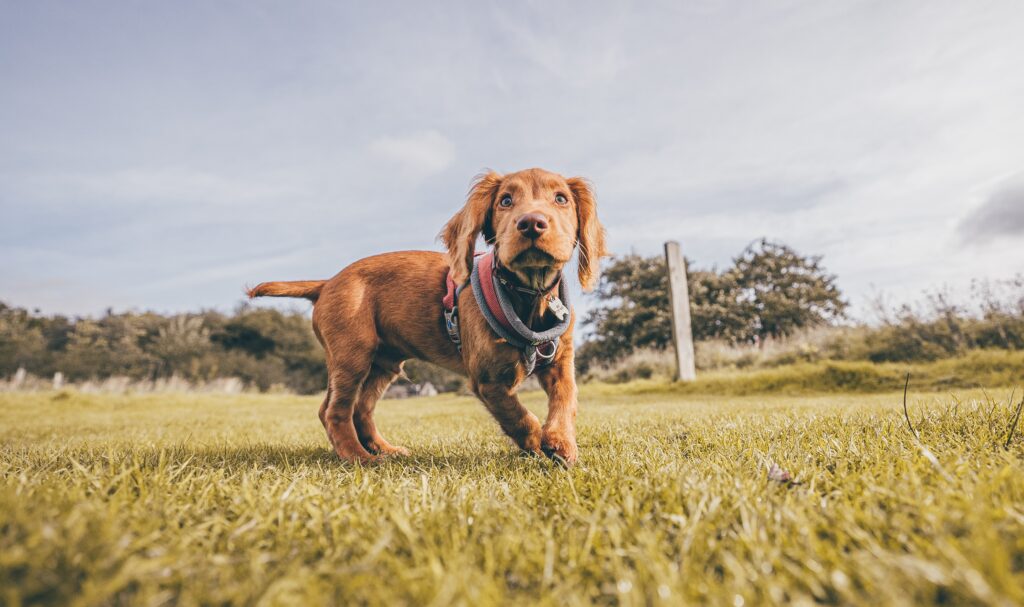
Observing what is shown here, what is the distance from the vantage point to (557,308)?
254cm

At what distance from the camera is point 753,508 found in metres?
1.28

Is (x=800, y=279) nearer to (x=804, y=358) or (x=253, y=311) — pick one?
(x=804, y=358)

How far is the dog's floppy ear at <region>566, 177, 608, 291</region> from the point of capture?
9.48 ft

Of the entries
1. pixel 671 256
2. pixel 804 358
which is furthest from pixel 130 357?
pixel 804 358

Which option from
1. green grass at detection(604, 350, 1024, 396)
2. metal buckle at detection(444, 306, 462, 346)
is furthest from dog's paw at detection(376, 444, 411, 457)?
green grass at detection(604, 350, 1024, 396)

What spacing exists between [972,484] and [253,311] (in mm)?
30305

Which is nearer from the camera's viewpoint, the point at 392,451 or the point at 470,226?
the point at 470,226

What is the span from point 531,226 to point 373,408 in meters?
1.98

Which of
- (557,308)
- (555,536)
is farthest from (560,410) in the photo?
(555,536)

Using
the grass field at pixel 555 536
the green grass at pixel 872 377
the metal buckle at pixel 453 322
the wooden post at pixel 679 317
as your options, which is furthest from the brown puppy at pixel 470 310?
the wooden post at pixel 679 317

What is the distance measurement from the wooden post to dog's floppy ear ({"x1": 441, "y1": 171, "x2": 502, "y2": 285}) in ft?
30.1

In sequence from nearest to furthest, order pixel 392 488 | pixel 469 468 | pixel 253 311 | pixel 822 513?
1. pixel 822 513
2. pixel 392 488
3. pixel 469 468
4. pixel 253 311

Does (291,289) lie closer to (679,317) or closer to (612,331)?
(679,317)

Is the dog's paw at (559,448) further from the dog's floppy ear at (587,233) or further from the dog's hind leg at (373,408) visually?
the dog's hind leg at (373,408)
